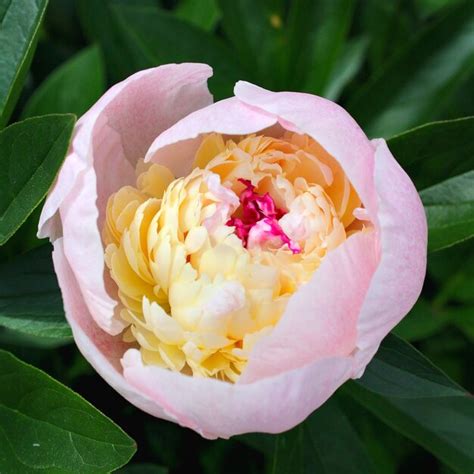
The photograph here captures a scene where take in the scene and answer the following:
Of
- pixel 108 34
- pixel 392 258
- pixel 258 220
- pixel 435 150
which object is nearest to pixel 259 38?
pixel 108 34

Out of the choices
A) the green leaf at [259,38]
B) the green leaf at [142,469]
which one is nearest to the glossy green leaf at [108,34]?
the green leaf at [259,38]

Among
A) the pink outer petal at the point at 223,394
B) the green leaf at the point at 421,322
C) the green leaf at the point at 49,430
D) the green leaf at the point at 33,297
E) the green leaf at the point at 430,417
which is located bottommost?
the green leaf at the point at 421,322

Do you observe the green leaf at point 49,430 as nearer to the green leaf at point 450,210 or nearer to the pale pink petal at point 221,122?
the pale pink petal at point 221,122

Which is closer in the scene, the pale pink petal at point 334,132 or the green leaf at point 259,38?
the pale pink petal at point 334,132

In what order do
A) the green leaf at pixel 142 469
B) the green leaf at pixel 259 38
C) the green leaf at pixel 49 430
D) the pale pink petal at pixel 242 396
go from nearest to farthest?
the pale pink petal at pixel 242 396 → the green leaf at pixel 49 430 → the green leaf at pixel 142 469 → the green leaf at pixel 259 38

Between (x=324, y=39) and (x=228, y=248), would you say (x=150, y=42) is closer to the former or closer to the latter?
(x=324, y=39)

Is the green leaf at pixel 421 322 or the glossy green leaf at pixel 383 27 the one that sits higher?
the glossy green leaf at pixel 383 27

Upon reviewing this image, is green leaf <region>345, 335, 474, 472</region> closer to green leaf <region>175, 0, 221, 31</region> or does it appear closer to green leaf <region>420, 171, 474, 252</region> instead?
green leaf <region>420, 171, 474, 252</region>

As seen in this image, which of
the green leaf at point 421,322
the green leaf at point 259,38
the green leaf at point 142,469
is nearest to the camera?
the green leaf at point 142,469

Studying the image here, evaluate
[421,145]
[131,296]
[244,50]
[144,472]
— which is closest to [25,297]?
[131,296]
